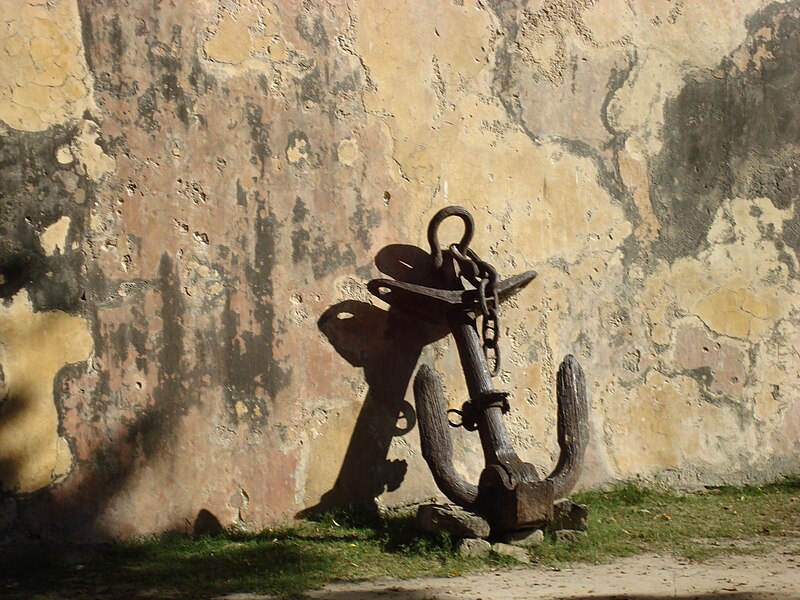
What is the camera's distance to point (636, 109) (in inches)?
209

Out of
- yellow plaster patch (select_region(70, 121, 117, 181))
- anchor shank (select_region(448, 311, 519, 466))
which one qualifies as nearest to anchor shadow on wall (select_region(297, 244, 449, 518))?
anchor shank (select_region(448, 311, 519, 466))

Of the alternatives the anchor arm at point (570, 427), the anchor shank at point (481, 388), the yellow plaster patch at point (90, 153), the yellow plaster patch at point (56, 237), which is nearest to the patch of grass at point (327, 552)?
the anchor arm at point (570, 427)

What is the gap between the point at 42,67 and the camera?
13.8 ft

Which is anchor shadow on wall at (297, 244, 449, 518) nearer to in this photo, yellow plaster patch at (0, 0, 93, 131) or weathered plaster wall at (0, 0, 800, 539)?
weathered plaster wall at (0, 0, 800, 539)

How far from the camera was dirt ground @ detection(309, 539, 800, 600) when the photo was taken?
3387 mm

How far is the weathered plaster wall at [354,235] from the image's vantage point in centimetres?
418

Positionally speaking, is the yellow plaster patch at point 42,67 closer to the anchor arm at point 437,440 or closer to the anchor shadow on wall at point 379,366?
the anchor shadow on wall at point 379,366

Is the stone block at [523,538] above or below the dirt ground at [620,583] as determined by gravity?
above

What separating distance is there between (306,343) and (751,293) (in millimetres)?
2503

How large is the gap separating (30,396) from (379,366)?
1572 mm

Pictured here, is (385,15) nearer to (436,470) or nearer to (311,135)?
(311,135)

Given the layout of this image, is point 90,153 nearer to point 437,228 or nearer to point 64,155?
point 64,155

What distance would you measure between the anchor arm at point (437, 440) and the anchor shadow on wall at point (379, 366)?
1.78 feet

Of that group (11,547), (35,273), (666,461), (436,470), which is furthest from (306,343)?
(666,461)
